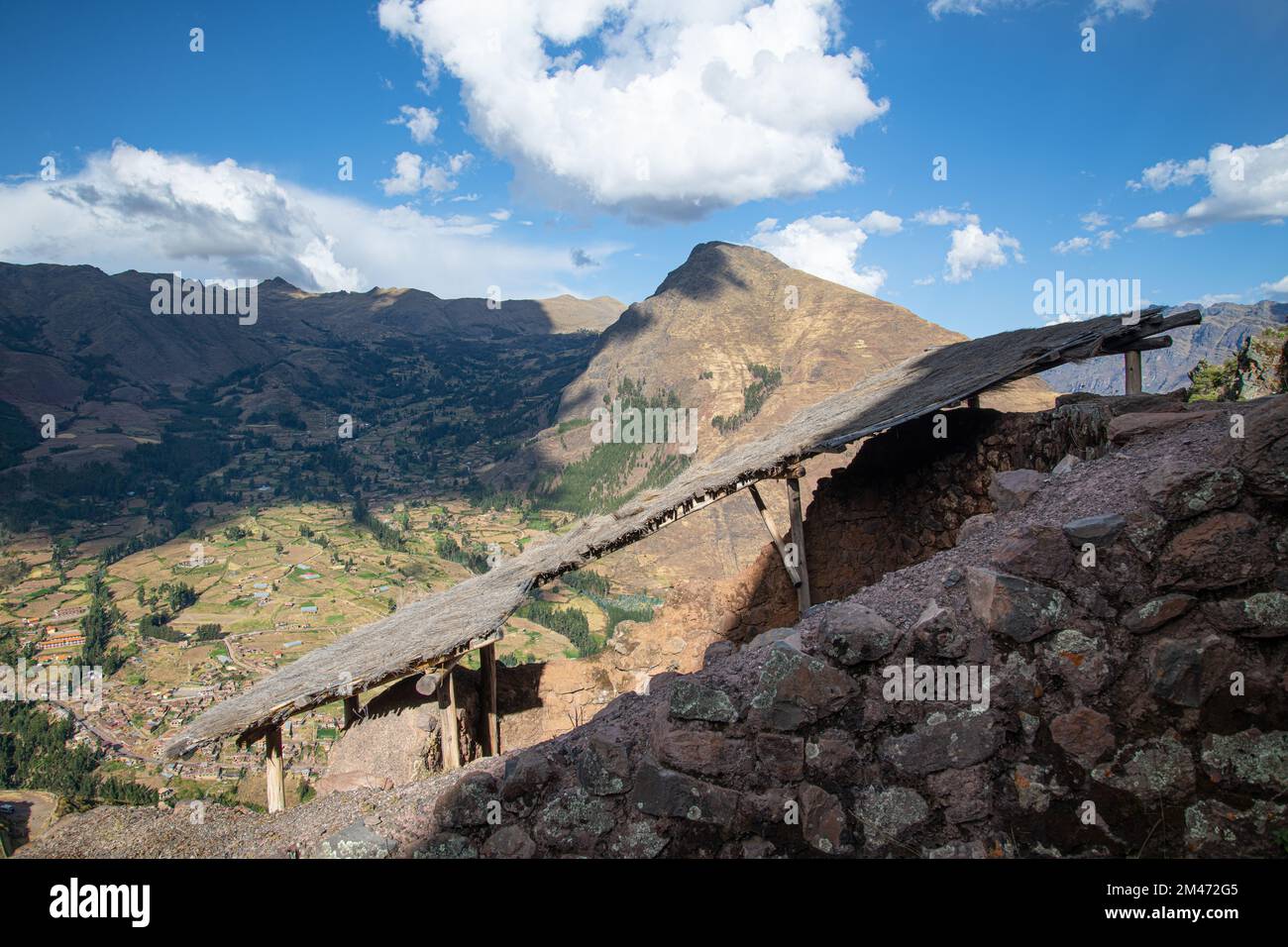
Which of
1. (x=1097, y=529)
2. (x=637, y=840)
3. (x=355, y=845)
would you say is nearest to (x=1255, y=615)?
(x=1097, y=529)

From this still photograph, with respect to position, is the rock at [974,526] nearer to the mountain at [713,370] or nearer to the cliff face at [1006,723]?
the cliff face at [1006,723]

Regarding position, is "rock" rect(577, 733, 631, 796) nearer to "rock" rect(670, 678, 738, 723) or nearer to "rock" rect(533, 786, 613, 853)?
"rock" rect(533, 786, 613, 853)

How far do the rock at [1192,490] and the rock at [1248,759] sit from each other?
1388mm

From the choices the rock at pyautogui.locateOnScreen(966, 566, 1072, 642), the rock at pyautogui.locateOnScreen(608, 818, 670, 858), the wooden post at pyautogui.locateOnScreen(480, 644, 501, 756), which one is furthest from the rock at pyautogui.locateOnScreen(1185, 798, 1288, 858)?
the wooden post at pyautogui.locateOnScreen(480, 644, 501, 756)

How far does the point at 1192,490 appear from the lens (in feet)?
14.5

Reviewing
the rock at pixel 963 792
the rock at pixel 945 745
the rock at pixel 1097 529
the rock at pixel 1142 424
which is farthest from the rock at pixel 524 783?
the rock at pixel 1142 424

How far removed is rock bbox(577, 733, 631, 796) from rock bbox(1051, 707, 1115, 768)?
2.89 m

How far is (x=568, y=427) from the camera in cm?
15550

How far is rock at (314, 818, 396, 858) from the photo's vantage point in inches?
186

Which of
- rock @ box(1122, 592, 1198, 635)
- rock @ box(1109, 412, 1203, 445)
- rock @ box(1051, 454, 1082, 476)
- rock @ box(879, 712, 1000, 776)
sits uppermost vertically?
rock @ box(1109, 412, 1203, 445)
